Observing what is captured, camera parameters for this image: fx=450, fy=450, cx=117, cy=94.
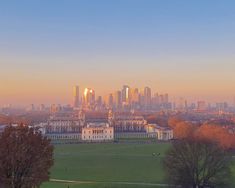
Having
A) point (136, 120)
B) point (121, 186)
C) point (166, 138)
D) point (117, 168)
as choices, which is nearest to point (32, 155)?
point (121, 186)

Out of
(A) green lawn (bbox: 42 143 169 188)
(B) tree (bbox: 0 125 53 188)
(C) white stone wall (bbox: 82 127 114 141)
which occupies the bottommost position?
(A) green lawn (bbox: 42 143 169 188)

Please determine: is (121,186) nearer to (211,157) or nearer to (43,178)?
(211,157)

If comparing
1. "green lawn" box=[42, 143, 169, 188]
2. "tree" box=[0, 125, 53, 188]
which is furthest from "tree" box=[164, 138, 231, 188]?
"tree" box=[0, 125, 53, 188]

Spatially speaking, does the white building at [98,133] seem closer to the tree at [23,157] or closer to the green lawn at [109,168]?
the green lawn at [109,168]

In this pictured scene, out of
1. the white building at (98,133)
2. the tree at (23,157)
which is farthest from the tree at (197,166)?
the white building at (98,133)

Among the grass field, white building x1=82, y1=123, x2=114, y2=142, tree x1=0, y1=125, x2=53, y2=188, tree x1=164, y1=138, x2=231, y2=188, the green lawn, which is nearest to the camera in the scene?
tree x1=0, y1=125, x2=53, y2=188

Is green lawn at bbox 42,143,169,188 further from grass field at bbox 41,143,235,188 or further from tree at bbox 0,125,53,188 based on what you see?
tree at bbox 0,125,53,188
